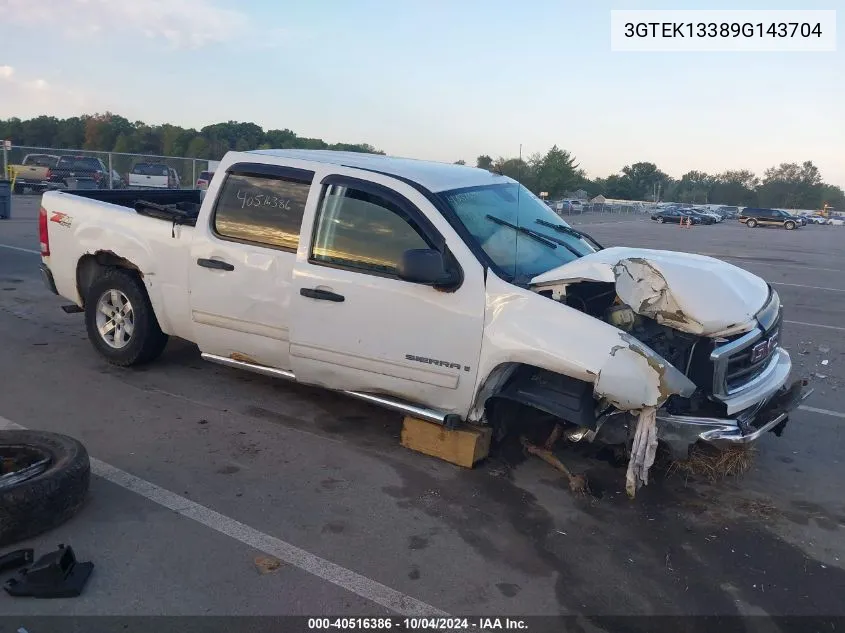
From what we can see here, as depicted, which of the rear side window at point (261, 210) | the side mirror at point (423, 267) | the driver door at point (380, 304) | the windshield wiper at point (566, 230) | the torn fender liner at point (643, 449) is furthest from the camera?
the windshield wiper at point (566, 230)

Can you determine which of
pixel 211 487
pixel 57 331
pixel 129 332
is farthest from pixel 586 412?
pixel 57 331

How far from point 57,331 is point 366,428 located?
4.01 m

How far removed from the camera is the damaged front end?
3963mm

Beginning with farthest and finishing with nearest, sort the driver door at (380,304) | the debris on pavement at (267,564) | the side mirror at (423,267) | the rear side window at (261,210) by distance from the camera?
the rear side window at (261,210) < the driver door at (380,304) < the side mirror at (423,267) < the debris on pavement at (267,564)

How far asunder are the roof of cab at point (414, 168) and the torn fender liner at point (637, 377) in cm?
166

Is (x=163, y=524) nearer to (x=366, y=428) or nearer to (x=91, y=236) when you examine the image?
(x=366, y=428)

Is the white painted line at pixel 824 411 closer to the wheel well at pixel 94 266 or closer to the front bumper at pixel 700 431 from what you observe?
the front bumper at pixel 700 431

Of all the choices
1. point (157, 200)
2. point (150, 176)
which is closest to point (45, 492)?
point (157, 200)

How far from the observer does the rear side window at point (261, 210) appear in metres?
5.05

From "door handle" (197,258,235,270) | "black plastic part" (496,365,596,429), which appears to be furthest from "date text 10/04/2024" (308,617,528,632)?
"door handle" (197,258,235,270)

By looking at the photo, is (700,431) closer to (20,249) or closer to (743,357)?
(743,357)

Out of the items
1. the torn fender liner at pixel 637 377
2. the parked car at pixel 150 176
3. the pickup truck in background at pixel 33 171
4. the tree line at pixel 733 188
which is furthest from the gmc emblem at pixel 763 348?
the tree line at pixel 733 188

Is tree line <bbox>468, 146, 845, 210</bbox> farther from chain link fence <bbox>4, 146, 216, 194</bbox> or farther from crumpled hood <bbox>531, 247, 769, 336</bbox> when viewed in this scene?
crumpled hood <bbox>531, 247, 769, 336</bbox>

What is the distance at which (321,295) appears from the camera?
15.7 ft
